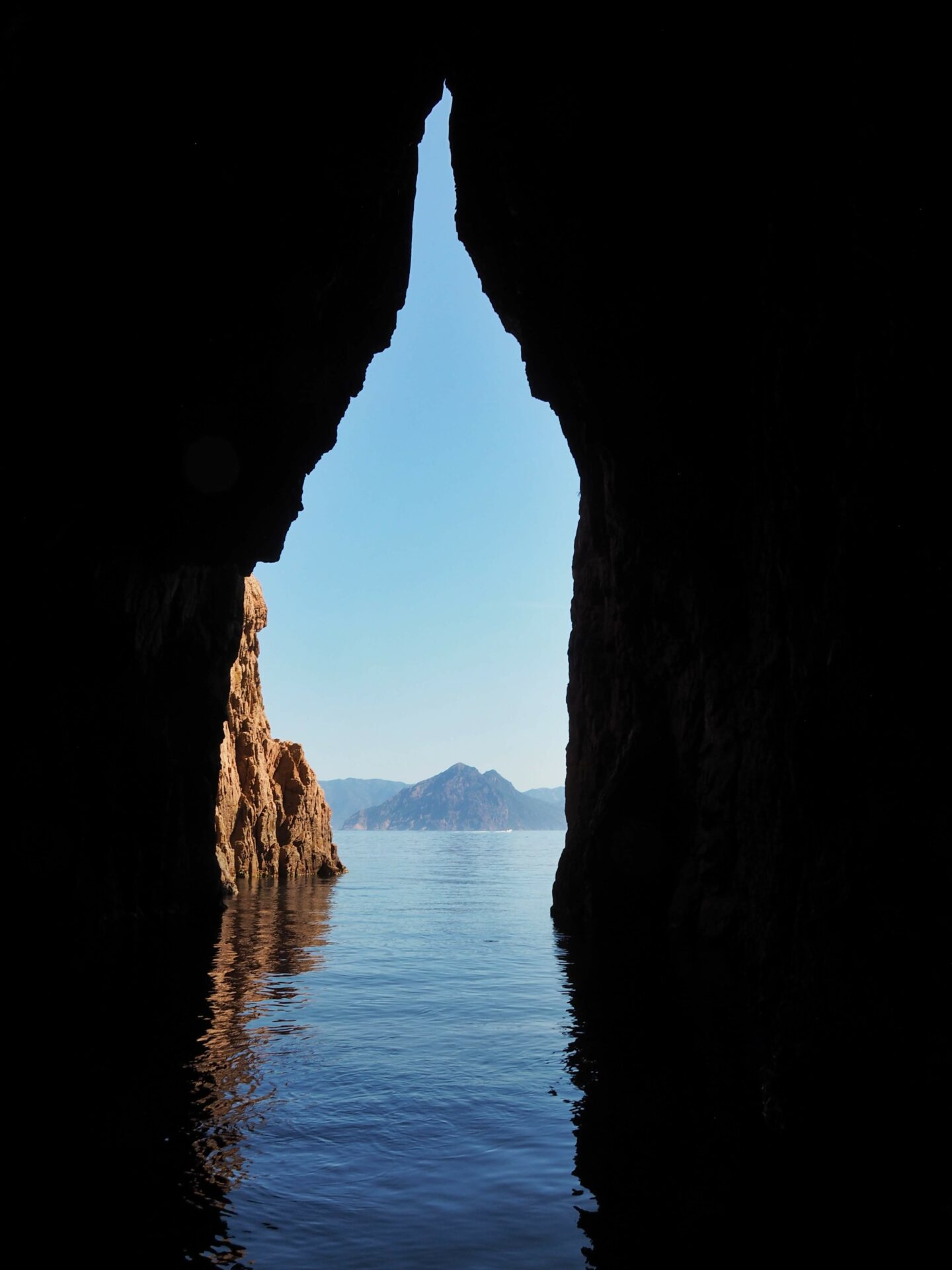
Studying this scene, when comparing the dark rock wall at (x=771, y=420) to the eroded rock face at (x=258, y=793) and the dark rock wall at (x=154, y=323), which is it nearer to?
the dark rock wall at (x=154, y=323)

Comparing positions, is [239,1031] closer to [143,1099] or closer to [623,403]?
[143,1099]

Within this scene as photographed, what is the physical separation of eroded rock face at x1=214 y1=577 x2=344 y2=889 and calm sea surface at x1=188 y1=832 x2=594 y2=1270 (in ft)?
81.1

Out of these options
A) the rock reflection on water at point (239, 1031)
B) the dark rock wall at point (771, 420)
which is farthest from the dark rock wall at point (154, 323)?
the rock reflection on water at point (239, 1031)

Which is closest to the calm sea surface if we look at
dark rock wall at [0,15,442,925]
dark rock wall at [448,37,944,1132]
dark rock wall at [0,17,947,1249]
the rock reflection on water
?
the rock reflection on water

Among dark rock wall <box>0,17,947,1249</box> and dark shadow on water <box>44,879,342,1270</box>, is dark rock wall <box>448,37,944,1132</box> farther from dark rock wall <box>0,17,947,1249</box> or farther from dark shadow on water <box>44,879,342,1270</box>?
dark shadow on water <box>44,879,342,1270</box>

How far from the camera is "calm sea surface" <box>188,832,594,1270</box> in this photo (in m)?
6.70

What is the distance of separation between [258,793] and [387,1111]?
43948 mm

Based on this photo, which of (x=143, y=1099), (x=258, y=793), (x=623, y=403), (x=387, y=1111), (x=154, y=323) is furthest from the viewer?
(x=258, y=793)

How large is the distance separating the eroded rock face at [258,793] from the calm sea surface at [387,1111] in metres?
24.7

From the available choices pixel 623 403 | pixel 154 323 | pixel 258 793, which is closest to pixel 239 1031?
pixel 154 323

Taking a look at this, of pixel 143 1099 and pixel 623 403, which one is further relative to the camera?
pixel 623 403

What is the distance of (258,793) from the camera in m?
51.9

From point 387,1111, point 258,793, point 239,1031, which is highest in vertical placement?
point 258,793

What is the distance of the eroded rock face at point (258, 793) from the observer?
4731cm
